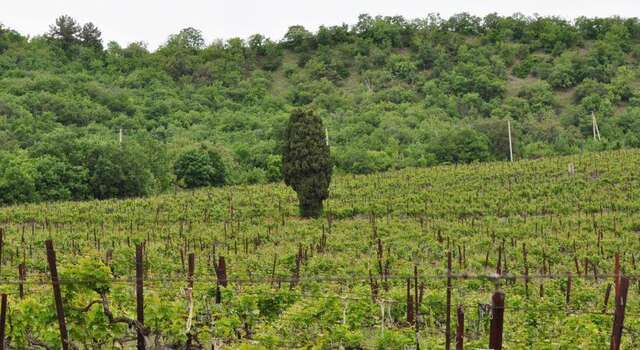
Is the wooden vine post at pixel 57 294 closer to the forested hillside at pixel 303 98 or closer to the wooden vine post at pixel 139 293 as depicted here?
the wooden vine post at pixel 139 293

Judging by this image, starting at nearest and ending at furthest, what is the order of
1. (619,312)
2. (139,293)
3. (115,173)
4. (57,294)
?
(619,312) < (57,294) < (139,293) < (115,173)

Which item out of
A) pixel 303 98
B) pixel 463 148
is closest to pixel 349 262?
pixel 463 148

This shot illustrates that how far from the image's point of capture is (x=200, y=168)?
66125 millimetres

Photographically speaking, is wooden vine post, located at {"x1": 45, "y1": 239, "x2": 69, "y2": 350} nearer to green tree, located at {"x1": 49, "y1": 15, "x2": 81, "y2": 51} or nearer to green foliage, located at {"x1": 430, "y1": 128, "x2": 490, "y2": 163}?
green foliage, located at {"x1": 430, "y1": 128, "x2": 490, "y2": 163}

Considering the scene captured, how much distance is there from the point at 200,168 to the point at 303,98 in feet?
161

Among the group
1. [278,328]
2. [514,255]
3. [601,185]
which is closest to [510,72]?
[601,185]

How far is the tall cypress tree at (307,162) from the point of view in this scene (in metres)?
45.5

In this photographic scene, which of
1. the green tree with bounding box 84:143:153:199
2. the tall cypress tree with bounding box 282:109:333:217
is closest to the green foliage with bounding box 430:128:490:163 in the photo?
the green tree with bounding box 84:143:153:199

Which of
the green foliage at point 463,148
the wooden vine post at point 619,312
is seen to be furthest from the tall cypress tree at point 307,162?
the wooden vine post at point 619,312

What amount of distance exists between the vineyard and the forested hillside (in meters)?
9.89

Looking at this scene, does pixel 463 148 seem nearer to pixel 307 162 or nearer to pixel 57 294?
pixel 307 162

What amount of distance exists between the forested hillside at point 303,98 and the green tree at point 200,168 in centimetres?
10

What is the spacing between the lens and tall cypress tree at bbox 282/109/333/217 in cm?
4547

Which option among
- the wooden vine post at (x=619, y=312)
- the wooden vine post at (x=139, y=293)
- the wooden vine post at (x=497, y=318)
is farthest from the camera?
the wooden vine post at (x=139, y=293)
